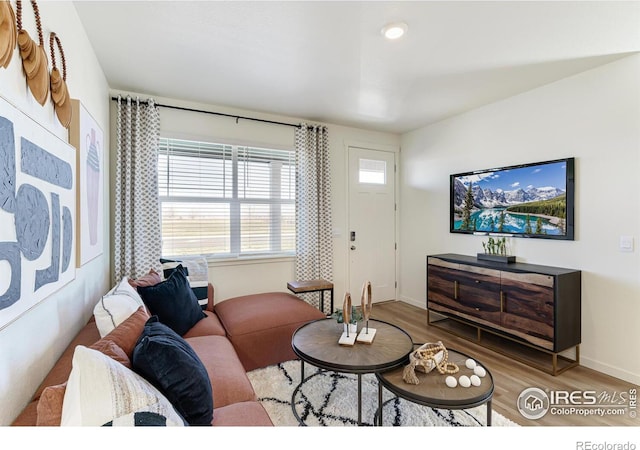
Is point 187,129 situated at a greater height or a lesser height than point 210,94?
lesser

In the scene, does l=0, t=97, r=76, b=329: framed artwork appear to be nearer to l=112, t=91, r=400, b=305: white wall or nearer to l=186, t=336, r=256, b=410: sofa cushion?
l=186, t=336, r=256, b=410: sofa cushion

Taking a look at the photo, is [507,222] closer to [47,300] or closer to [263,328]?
[263,328]

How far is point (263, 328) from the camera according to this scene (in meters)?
2.41

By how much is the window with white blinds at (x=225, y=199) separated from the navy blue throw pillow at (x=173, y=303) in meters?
0.93

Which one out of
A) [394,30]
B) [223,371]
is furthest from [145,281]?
[394,30]

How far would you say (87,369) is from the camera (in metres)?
0.79

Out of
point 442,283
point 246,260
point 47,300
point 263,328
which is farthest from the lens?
point 246,260

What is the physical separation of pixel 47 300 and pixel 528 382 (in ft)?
10.0

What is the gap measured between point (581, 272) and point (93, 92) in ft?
13.6

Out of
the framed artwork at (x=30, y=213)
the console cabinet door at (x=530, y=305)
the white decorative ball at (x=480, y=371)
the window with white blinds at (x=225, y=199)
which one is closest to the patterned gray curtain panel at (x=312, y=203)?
the window with white blinds at (x=225, y=199)

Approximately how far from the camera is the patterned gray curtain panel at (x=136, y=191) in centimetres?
277

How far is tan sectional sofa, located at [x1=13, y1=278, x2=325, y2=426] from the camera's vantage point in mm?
1061
